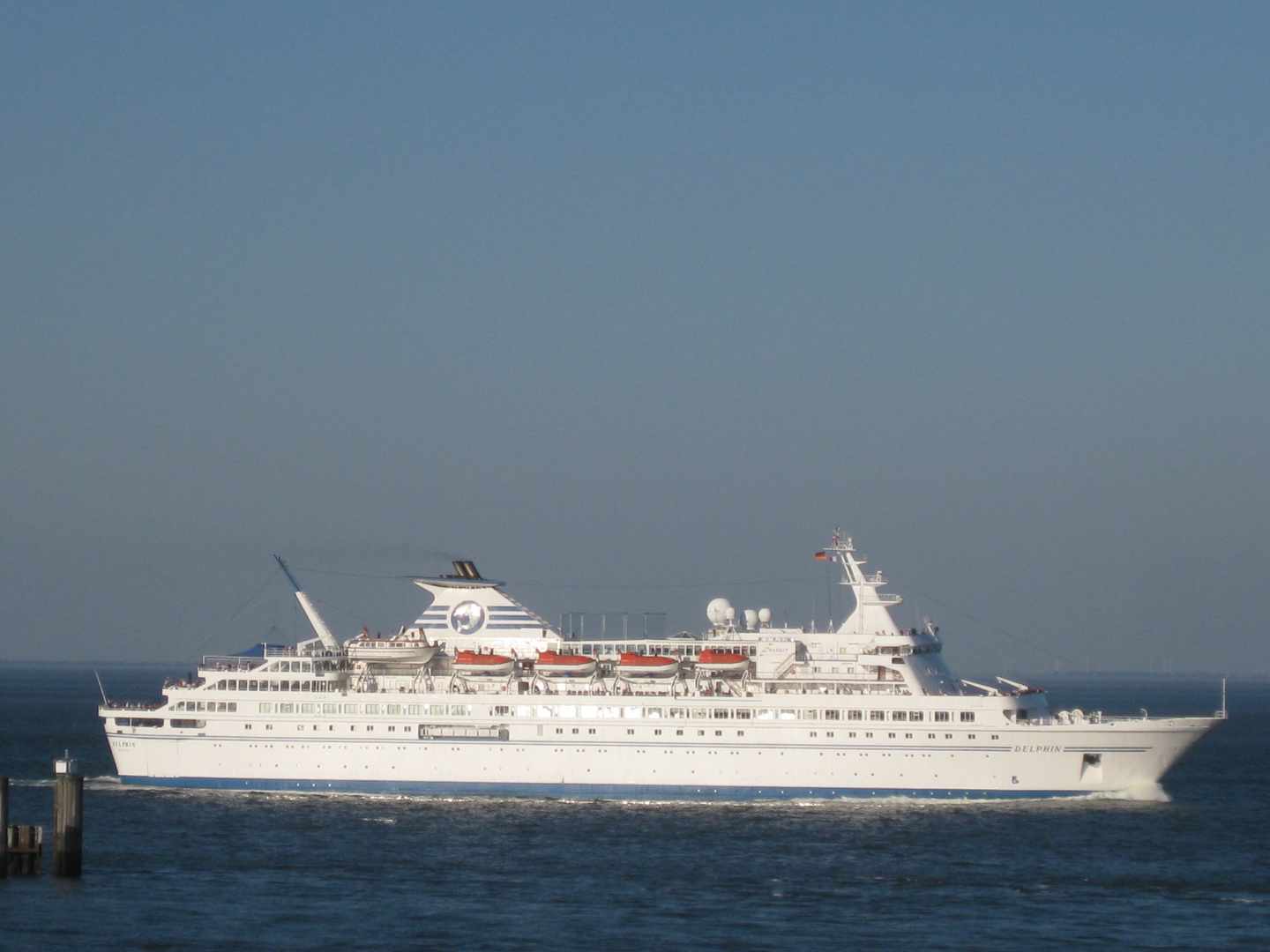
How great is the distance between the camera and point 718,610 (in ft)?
174

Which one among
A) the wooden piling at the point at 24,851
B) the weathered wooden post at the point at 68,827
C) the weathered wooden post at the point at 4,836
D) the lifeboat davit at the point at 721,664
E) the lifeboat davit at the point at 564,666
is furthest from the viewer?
the lifeboat davit at the point at 564,666

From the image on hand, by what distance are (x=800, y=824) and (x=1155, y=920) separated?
13298mm

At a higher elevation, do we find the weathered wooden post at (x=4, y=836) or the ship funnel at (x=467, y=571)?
the ship funnel at (x=467, y=571)

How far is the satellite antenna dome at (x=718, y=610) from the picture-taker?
5272 centimetres

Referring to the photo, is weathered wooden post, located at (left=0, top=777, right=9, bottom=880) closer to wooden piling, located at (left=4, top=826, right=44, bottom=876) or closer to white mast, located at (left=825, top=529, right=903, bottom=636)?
wooden piling, located at (left=4, top=826, right=44, bottom=876)

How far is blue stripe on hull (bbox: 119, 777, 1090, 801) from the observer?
48094 millimetres

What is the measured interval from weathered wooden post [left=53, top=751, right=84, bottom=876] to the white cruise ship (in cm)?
1368

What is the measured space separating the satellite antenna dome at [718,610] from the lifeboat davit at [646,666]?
9.63 feet

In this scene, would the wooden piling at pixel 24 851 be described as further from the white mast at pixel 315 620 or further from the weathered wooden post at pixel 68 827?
the white mast at pixel 315 620

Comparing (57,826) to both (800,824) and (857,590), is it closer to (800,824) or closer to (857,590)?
(800,824)

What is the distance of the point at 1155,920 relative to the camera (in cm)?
3278

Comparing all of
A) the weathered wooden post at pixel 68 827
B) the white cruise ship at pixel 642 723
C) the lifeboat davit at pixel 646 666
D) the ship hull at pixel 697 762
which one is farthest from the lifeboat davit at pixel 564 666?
the weathered wooden post at pixel 68 827

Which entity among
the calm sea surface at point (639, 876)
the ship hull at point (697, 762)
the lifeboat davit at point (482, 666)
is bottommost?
the calm sea surface at point (639, 876)

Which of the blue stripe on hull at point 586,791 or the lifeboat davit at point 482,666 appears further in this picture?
the lifeboat davit at point 482,666
